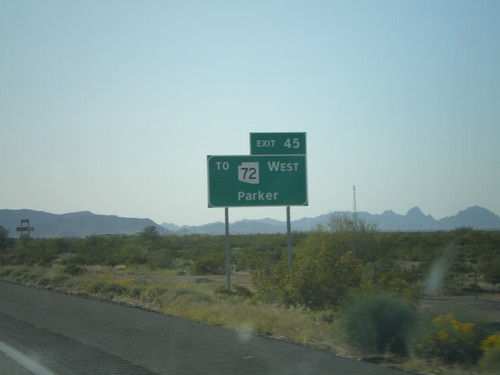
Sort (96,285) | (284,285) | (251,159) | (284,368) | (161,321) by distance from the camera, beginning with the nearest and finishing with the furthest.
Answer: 1. (284,368)
2. (161,321)
3. (284,285)
4. (251,159)
5. (96,285)

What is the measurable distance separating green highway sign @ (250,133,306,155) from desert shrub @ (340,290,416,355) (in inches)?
444

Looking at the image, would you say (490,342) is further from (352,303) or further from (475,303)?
(475,303)

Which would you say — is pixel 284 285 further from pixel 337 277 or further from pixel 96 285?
pixel 96 285

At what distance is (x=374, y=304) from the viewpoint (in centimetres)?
1313

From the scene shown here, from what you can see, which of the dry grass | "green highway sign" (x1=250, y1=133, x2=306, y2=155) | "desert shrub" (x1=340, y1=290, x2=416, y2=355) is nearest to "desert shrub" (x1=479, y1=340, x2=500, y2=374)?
the dry grass

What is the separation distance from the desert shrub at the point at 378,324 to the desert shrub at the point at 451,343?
96cm

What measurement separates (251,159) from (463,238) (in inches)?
2311

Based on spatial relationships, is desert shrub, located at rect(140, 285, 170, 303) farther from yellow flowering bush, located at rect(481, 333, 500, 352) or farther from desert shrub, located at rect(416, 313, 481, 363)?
yellow flowering bush, located at rect(481, 333, 500, 352)

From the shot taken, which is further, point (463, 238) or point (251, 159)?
point (463, 238)

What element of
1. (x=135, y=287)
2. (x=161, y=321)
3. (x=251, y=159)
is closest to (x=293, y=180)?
(x=251, y=159)

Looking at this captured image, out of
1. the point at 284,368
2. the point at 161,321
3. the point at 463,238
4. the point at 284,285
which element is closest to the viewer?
the point at 284,368

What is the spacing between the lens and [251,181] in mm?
24031

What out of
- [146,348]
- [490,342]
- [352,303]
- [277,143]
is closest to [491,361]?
[490,342]

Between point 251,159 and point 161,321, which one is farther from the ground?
point 251,159
